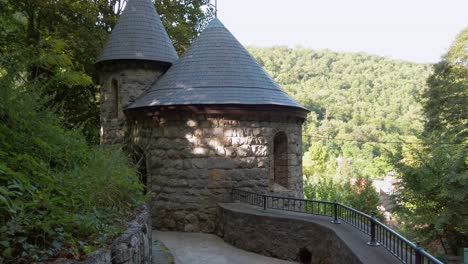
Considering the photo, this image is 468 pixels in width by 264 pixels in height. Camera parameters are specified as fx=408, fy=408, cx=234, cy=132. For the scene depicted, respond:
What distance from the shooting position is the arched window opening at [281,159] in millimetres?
10902

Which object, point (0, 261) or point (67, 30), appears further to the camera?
point (67, 30)

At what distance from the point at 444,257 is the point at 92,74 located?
12.8m

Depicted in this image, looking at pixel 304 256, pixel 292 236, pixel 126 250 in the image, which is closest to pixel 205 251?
pixel 292 236

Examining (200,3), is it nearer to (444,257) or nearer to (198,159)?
(198,159)

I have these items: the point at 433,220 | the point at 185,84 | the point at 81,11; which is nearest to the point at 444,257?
the point at 433,220

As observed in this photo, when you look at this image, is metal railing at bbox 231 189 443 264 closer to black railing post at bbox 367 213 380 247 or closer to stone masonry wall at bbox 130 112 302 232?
black railing post at bbox 367 213 380 247

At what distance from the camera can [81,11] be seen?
12664 millimetres

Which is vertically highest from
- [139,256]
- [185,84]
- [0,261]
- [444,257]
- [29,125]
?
[185,84]

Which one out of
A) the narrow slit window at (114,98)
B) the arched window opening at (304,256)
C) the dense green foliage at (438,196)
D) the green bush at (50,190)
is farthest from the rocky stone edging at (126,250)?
the dense green foliage at (438,196)

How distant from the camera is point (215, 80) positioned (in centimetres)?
1058

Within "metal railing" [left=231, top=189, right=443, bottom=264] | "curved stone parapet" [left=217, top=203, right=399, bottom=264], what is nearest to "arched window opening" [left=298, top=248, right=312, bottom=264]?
"curved stone parapet" [left=217, top=203, right=399, bottom=264]

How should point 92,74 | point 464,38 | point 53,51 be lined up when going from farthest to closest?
point 464,38
point 92,74
point 53,51

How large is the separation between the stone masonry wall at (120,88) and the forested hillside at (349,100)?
838 inches

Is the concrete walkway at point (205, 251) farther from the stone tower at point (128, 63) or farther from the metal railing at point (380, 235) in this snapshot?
the stone tower at point (128, 63)
